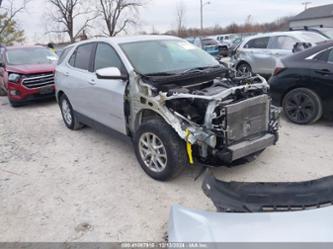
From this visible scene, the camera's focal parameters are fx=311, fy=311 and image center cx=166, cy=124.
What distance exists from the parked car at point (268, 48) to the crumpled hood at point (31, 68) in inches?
227

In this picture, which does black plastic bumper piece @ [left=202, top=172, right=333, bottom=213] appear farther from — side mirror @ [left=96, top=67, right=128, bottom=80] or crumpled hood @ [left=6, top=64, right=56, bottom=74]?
crumpled hood @ [left=6, top=64, right=56, bottom=74]

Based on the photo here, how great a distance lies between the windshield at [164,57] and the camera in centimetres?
427

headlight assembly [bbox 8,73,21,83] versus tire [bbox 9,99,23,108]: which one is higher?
headlight assembly [bbox 8,73,21,83]

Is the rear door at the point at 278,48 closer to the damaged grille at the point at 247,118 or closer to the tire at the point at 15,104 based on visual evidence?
the damaged grille at the point at 247,118

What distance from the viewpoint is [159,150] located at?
149 inches

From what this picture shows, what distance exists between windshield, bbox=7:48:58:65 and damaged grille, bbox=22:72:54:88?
3.10ft

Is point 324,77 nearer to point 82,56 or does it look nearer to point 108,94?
point 108,94

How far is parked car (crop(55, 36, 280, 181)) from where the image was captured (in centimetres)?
348

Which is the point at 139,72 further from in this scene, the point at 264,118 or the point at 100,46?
the point at 264,118

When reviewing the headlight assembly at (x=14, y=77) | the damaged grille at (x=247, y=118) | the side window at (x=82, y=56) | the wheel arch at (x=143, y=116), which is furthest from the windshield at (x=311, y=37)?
the headlight assembly at (x=14, y=77)

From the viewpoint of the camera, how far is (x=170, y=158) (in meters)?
3.60

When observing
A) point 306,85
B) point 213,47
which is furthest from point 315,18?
point 306,85

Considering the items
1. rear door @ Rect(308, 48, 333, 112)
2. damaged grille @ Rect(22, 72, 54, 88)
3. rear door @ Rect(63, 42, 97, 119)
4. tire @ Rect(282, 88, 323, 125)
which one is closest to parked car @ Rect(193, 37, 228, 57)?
damaged grille @ Rect(22, 72, 54, 88)

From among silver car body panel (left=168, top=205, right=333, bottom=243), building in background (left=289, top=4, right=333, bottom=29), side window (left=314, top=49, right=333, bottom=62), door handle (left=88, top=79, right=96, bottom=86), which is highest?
building in background (left=289, top=4, right=333, bottom=29)
